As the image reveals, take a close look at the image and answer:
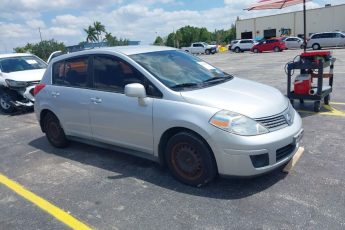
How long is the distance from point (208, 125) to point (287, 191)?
1155 mm

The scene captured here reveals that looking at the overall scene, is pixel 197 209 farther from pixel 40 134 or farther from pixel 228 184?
pixel 40 134

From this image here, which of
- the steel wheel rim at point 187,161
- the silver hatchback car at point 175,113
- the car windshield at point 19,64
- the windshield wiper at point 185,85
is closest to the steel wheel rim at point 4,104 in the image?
the car windshield at point 19,64

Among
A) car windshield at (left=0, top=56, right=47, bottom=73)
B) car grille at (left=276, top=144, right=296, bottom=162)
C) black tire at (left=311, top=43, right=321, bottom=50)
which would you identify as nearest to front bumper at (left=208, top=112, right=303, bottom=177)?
car grille at (left=276, top=144, right=296, bottom=162)

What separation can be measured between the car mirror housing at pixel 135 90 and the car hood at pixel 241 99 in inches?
19.4

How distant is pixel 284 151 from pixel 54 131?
12.8 ft

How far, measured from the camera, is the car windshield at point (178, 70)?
4199mm

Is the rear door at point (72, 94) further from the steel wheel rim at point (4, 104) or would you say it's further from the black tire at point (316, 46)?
the black tire at point (316, 46)

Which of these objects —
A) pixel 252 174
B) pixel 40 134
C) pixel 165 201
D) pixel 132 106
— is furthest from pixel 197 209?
pixel 40 134

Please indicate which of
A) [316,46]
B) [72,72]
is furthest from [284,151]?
[316,46]

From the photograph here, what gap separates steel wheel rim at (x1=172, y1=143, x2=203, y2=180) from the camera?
3803 mm

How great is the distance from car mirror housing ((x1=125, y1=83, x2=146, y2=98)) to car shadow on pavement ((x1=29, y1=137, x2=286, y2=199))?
1.10 m

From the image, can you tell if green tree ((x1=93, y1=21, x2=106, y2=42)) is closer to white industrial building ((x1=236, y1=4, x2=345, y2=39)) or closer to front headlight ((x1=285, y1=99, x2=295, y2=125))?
white industrial building ((x1=236, y1=4, x2=345, y2=39))

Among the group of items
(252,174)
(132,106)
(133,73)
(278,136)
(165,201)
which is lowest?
(165,201)

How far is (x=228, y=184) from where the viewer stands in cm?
395
